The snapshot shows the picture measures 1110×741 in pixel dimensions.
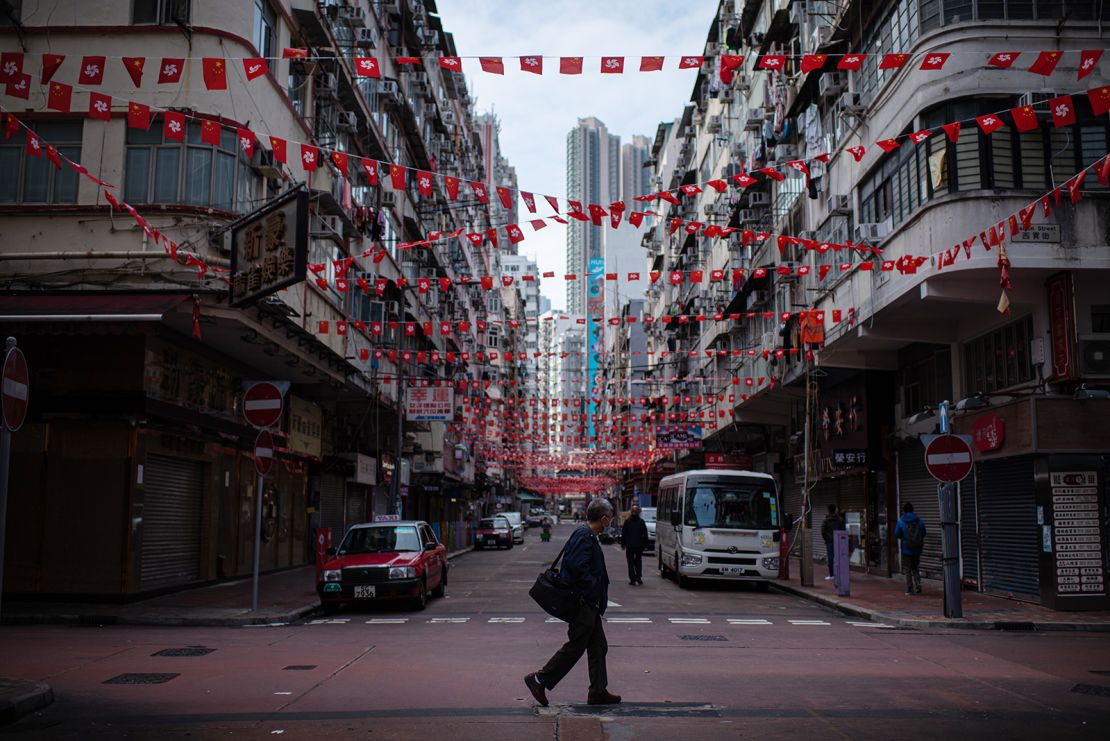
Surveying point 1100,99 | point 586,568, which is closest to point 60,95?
point 586,568

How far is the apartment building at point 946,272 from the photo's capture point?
17.8 m

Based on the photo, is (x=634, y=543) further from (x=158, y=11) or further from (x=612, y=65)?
(x=158, y=11)

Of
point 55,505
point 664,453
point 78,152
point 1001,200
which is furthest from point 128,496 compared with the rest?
point 664,453

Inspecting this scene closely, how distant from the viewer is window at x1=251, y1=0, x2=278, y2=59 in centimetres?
2059

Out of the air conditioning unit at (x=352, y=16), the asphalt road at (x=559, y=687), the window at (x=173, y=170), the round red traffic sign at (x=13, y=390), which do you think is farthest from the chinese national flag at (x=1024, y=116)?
the air conditioning unit at (x=352, y=16)

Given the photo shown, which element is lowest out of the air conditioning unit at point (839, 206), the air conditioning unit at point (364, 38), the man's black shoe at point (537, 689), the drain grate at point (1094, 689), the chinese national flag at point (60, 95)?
the drain grate at point (1094, 689)

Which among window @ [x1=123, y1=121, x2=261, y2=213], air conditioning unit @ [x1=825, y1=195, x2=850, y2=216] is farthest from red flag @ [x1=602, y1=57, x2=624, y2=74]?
air conditioning unit @ [x1=825, y1=195, x2=850, y2=216]

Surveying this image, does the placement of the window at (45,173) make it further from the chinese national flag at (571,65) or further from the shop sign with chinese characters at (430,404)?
the shop sign with chinese characters at (430,404)

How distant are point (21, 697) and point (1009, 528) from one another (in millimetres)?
17410

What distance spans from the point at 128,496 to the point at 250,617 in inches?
148

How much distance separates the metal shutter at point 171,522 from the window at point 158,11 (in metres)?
8.16

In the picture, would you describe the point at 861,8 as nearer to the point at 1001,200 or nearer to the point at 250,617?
the point at 1001,200

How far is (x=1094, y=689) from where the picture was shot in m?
9.71

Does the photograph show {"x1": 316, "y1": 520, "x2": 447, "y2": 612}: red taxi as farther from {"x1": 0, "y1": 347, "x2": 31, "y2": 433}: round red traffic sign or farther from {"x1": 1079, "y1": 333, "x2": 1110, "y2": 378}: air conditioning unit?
{"x1": 1079, "y1": 333, "x2": 1110, "y2": 378}: air conditioning unit
